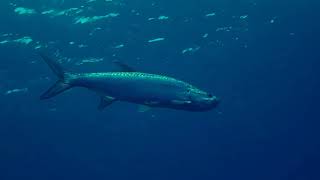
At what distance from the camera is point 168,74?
26.7 meters

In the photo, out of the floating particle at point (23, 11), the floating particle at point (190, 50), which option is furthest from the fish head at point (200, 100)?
the floating particle at point (190, 50)

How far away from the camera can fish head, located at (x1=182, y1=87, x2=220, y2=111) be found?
274 inches

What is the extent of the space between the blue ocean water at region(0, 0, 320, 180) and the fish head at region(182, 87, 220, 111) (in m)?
4.93

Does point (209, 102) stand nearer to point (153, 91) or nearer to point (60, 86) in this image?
point (153, 91)

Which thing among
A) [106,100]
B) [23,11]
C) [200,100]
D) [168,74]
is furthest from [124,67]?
[168,74]

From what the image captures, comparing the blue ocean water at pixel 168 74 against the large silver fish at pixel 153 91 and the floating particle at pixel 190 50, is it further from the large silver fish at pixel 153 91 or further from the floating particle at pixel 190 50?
Result: the large silver fish at pixel 153 91

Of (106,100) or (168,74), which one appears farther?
(168,74)

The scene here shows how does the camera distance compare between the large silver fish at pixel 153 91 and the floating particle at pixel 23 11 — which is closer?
the large silver fish at pixel 153 91

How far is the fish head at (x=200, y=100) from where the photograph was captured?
6.95 m

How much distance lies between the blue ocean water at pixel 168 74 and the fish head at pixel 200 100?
4928 millimetres

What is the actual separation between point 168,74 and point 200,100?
19749 mm

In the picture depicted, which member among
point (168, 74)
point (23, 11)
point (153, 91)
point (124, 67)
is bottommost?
point (168, 74)

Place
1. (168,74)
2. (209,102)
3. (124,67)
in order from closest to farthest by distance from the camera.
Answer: (209,102) < (124,67) < (168,74)

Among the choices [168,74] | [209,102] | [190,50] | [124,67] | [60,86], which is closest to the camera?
[209,102]
